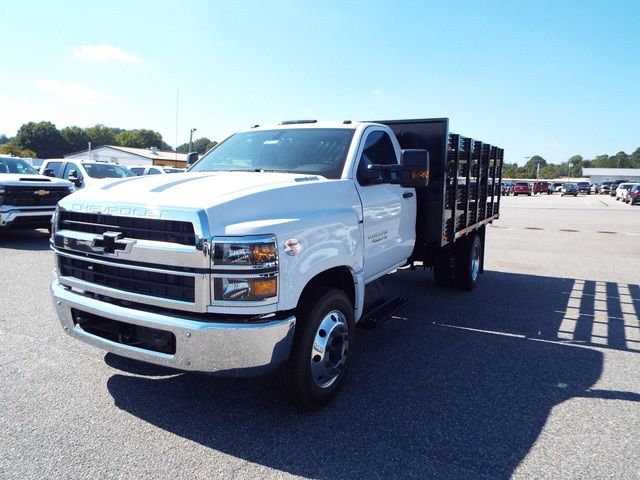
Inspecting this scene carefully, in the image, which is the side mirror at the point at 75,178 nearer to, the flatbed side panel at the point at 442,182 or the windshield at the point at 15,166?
the windshield at the point at 15,166

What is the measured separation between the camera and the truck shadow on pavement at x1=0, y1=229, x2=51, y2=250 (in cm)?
1071

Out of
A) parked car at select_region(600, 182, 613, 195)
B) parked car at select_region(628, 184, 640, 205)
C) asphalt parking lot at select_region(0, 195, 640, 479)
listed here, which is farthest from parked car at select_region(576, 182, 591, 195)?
asphalt parking lot at select_region(0, 195, 640, 479)

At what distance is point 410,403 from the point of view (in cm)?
372

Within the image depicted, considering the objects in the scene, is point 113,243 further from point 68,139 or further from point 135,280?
point 68,139

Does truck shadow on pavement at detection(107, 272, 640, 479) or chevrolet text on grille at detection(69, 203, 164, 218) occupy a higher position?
chevrolet text on grille at detection(69, 203, 164, 218)

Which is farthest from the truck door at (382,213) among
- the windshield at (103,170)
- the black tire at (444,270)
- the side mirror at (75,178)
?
the windshield at (103,170)

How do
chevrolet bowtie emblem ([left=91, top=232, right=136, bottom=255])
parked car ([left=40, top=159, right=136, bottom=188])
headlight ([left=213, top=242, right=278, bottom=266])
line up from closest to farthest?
headlight ([left=213, top=242, right=278, bottom=266]) → chevrolet bowtie emblem ([left=91, top=232, right=136, bottom=255]) → parked car ([left=40, top=159, right=136, bottom=188])

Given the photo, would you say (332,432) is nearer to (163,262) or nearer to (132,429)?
(132,429)

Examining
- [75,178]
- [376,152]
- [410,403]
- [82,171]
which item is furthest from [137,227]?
[82,171]

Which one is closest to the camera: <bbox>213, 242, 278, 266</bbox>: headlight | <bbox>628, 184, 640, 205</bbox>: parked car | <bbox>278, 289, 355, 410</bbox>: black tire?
<bbox>213, 242, 278, 266</bbox>: headlight

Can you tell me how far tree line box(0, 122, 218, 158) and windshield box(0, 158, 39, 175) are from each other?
83047 millimetres

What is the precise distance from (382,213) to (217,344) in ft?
7.04

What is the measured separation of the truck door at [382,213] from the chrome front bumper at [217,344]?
1.40m

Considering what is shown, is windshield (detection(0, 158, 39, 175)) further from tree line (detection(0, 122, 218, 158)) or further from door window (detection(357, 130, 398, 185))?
tree line (detection(0, 122, 218, 158))
